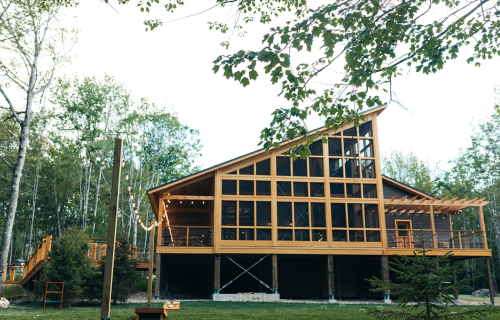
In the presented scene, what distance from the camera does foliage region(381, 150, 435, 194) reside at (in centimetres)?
3650

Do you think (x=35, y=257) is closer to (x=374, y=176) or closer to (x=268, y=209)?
(x=268, y=209)

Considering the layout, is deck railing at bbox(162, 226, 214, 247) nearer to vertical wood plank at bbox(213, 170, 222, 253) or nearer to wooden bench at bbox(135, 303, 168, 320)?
vertical wood plank at bbox(213, 170, 222, 253)

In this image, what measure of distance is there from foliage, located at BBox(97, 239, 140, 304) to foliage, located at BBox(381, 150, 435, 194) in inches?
1123

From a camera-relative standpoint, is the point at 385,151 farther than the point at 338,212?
Yes

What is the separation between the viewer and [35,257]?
17500mm

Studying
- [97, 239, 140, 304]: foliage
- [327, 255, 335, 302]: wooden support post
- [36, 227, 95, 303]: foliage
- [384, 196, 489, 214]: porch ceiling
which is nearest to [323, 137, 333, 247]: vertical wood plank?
[327, 255, 335, 302]: wooden support post

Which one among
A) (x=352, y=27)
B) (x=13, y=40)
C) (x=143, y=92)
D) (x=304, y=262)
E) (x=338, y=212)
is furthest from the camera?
(x=143, y=92)

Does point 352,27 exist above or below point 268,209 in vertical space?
above

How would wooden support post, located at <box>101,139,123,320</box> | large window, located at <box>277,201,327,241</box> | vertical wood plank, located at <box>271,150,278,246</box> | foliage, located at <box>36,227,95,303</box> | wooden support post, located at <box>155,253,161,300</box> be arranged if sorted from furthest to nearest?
large window, located at <box>277,201,327,241</box> → vertical wood plank, located at <box>271,150,278,246</box> → wooden support post, located at <box>155,253,161,300</box> → foliage, located at <box>36,227,95,303</box> → wooden support post, located at <box>101,139,123,320</box>

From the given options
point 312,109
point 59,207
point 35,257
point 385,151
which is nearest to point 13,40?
point 35,257

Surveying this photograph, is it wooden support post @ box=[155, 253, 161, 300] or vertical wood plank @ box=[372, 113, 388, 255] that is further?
vertical wood plank @ box=[372, 113, 388, 255]

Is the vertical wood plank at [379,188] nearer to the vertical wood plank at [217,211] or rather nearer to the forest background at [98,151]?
the vertical wood plank at [217,211]

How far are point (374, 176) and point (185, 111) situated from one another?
61.1 ft

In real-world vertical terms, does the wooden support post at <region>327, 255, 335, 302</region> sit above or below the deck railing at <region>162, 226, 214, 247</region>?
below
